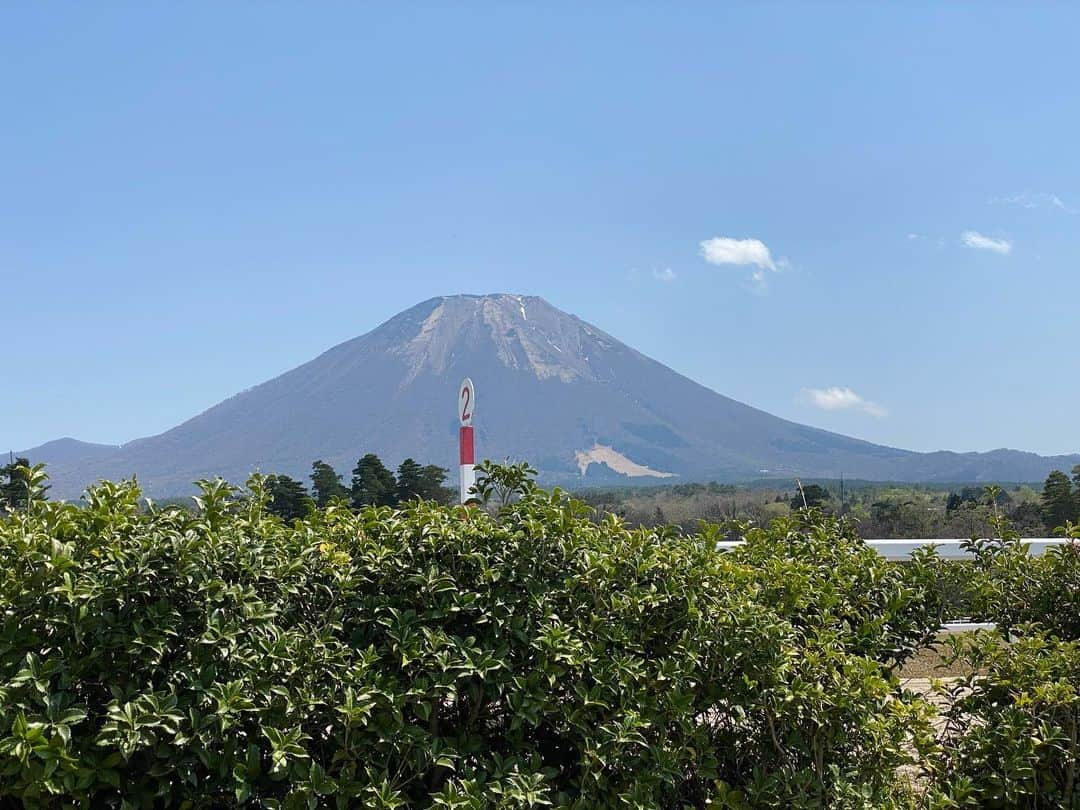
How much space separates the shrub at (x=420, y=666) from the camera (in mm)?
2680

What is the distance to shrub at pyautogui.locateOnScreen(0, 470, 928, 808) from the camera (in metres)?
2.68

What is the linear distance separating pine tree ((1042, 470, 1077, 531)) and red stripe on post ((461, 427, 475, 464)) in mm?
6635

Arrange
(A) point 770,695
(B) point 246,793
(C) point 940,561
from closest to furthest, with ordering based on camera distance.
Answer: (B) point 246,793, (A) point 770,695, (C) point 940,561

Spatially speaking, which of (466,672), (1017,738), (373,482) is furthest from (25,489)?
(373,482)

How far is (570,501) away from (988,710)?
1.67m

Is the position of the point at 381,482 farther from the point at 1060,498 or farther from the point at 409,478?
the point at 1060,498

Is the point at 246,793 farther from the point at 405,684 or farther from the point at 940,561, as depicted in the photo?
the point at 940,561

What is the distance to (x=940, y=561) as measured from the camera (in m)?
4.10

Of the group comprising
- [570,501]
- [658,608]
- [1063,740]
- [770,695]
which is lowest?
[1063,740]

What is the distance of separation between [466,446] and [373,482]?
107 centimetres

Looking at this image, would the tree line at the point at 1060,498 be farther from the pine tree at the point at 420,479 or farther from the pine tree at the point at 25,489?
the pine tree at the point at 25,489

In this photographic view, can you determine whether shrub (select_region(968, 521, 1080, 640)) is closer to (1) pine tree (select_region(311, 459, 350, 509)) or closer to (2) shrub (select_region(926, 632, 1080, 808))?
(2) shrub (select_region(926, 632, 1080, 808))

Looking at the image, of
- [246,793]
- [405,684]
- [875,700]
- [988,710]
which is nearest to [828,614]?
[875,700]

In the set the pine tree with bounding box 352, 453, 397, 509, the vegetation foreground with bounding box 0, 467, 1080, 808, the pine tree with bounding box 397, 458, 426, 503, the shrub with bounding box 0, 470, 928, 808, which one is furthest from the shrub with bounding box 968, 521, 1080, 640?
the pine tree with bounding box 397, 458, 426, 503
